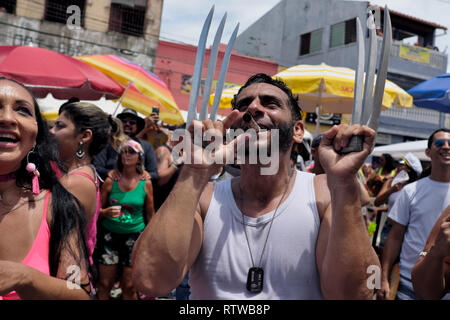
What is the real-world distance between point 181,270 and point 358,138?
814mm

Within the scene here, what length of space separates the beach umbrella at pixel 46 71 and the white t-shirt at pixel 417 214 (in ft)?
11.3

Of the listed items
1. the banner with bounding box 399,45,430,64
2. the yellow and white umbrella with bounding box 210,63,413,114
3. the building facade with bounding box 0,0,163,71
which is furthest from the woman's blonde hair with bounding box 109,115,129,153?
the banner with bounding box 399,45,430,64

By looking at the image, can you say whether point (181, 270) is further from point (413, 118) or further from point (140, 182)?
point (413, 118)

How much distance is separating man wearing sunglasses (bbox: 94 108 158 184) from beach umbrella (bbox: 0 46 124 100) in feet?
1.43

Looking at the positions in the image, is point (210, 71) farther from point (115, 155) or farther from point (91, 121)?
point (115, 155)

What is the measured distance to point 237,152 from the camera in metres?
1.47

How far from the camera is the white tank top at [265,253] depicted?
4.89 ft

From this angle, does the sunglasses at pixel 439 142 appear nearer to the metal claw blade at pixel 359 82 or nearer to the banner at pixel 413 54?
the metal claw blade at pixel 359 82

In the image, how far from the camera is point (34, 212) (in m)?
1.66

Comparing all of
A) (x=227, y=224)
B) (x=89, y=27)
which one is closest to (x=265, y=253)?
(x=227, y=224)

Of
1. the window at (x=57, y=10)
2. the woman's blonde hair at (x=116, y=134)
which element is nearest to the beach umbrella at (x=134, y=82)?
the woman's blonde hair at (x=116, y=134)

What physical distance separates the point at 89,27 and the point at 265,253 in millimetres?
17597

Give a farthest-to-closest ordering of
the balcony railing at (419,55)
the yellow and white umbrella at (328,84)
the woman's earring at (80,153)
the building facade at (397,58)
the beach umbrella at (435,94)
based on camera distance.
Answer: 1. the balcony railing at (419,55)
2. the building facade at (397,58)
3. the yellow and white umbrella at (328,84)
4. the beach umbrella at (435,94)
5. the woman's earring at (80,153)
